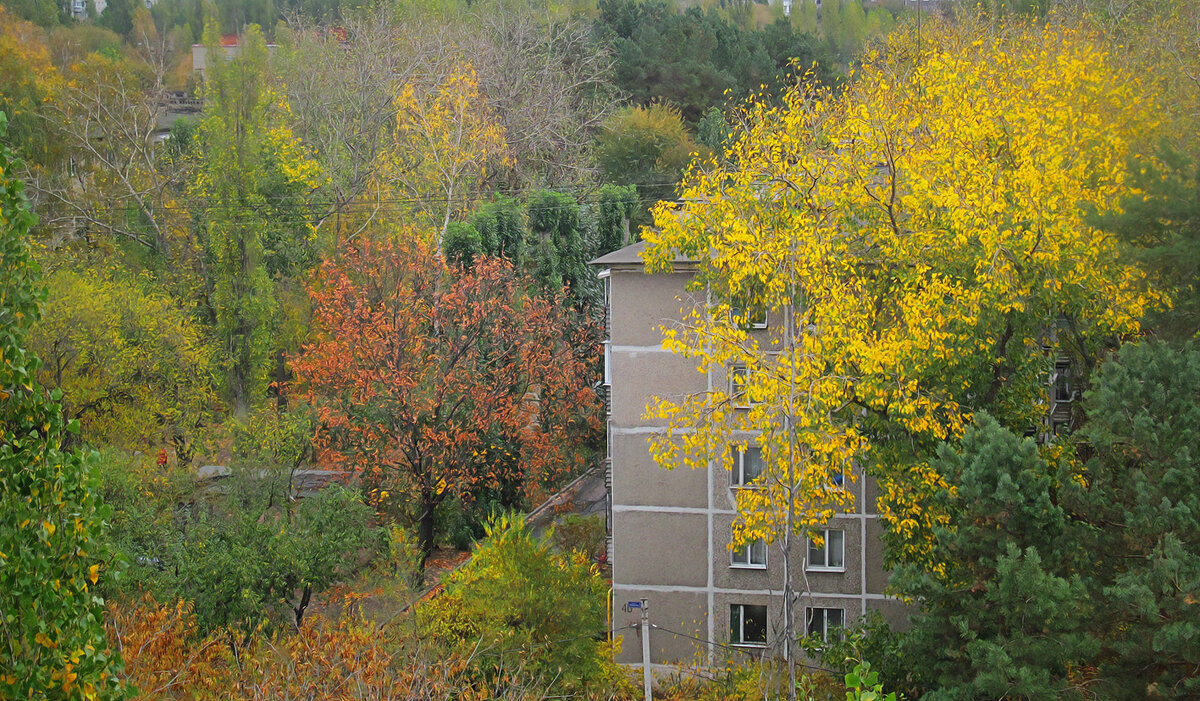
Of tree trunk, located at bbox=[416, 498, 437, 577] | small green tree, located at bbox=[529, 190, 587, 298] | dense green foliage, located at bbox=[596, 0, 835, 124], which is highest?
dense green foliage, located at bbox=[596, 0, 835, 124]

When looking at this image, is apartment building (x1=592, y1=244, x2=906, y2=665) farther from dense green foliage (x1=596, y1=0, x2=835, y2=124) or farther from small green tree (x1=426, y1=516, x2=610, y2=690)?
dense green foliage (x1=596, y1=0, x2=835, y2=124)

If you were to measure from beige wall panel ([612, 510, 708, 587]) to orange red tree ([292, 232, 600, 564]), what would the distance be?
6421 millimetres

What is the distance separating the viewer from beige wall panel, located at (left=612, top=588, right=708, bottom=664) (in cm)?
2072

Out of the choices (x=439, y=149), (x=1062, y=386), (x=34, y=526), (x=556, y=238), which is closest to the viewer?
(x=34, y=526)

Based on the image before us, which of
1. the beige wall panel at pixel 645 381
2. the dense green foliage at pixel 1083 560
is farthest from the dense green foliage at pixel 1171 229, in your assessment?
the beige wall panel at pixel 645 381

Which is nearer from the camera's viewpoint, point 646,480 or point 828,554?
point 828,554

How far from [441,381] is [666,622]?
9.14 metres

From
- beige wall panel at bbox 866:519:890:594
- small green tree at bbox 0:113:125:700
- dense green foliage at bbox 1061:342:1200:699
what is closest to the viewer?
small green tree at bbox 0:113:125:700

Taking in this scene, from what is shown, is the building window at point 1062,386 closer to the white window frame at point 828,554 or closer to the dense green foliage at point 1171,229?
the white window frame at point 828,554

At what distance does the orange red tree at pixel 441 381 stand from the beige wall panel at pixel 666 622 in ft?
22.1

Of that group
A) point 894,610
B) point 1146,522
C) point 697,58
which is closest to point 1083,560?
point 1146,522

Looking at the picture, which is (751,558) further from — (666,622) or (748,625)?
(666,622)

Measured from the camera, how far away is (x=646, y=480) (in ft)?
68.8

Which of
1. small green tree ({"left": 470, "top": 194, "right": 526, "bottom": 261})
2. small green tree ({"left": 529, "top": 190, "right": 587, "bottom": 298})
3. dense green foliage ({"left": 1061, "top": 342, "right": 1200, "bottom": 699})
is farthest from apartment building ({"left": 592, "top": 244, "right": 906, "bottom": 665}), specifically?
small green tree ({"left": 529, "top": 190, "right": 587, "bottom": 298})
